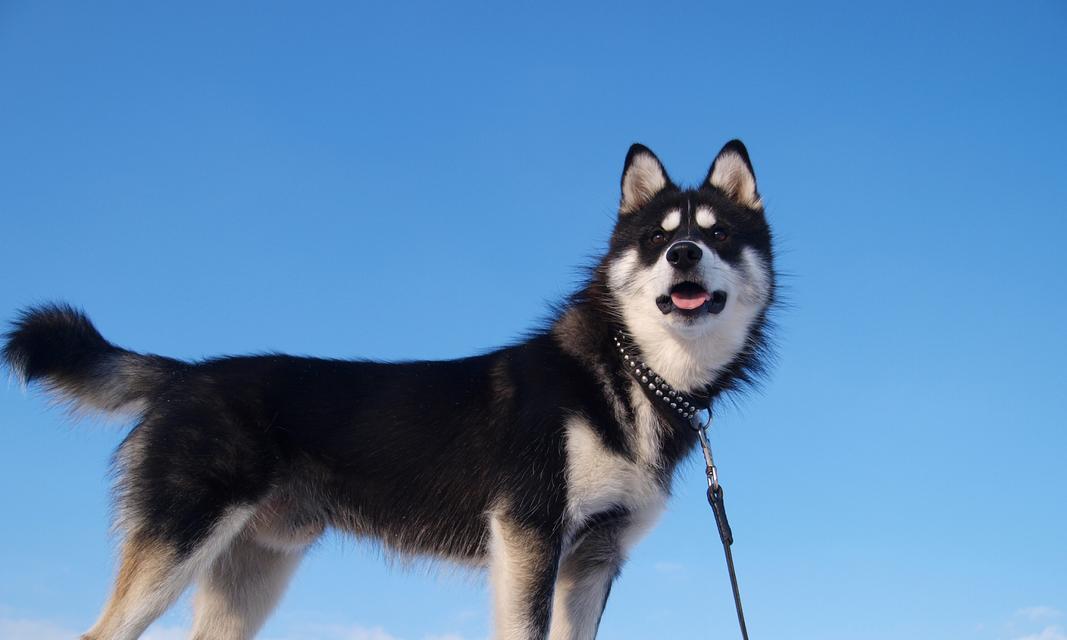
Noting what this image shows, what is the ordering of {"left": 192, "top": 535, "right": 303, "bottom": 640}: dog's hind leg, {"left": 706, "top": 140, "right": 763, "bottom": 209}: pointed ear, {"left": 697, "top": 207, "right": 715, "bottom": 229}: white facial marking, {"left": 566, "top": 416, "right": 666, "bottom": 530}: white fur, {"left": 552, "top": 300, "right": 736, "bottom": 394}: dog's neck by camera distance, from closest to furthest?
{"left": 566, "top": 416, "right": 666, "bottom": 530}: white fur → {"left": 552, "top": 300, "right": 736, "bottom": 394}: dog's neck → {"left": 697, "top": 207, "right": 715, "bottom": 229}: white facial marking → {"left": 192, "top": 535, "right": 303, "bottom": 640}: dog's hind leg → {"left": 706, "top": 140, "right": 763, "bottom": 209}: pointed ear

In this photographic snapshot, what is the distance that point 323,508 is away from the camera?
625cm

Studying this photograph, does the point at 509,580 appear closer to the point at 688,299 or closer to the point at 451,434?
the point at 451,434

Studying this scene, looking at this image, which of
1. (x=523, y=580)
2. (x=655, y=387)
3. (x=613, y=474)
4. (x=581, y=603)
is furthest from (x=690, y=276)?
(x=581, y=603)

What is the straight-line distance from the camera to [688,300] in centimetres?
588

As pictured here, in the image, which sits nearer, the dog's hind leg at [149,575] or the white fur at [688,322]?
the dog's hind leg at [149,575]

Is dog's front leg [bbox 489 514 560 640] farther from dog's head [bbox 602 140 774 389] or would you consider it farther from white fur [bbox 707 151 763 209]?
white fur [bbox 707 151 763 209]

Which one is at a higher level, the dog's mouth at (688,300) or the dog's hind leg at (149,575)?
the dog's mouth at (688,300)

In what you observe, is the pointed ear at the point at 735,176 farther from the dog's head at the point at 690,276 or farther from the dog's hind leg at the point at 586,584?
the dog's hind leg at the point at 586,584

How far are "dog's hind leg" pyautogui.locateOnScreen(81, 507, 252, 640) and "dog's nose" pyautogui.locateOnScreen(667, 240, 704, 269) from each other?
3.36 metres

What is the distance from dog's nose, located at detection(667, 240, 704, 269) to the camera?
579 centimetres

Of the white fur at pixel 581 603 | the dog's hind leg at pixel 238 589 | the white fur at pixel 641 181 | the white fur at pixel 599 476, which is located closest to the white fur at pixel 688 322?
the white fur at pixel 599 476

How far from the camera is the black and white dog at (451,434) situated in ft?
18.8

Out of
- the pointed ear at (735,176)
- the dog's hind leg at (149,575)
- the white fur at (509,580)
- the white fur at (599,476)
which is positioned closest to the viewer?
the white fur at (509,580)

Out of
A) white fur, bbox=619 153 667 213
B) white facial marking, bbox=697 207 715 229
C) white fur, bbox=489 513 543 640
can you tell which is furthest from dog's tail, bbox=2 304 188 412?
white facial marking, bbox=697 207 715 229
